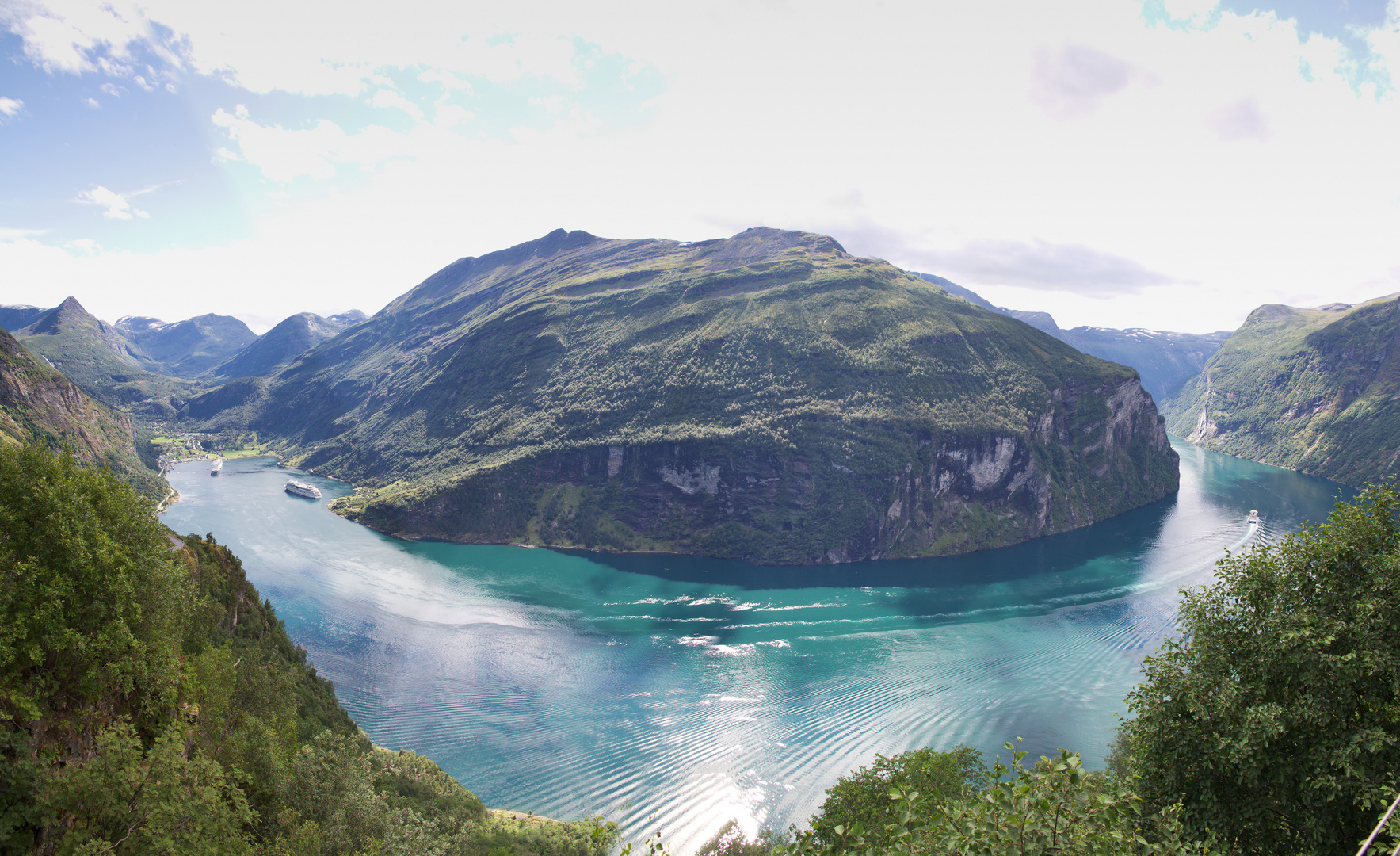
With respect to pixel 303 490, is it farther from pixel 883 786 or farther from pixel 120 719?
pixel 883 786

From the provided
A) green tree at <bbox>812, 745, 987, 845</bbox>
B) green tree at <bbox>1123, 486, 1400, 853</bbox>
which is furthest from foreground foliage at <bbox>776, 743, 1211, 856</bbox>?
green tree at <bbox>812, 745, 987, 845</bbox>

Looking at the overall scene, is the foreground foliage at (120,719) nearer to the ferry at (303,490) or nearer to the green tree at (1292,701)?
the green tree at (1292,701)

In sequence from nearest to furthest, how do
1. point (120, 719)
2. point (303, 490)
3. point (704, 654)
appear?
point (120, 719) → point (704, 654) → point (303, 490)

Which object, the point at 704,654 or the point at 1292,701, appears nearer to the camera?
the point at 1292,701

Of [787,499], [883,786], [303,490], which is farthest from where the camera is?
[303,490]

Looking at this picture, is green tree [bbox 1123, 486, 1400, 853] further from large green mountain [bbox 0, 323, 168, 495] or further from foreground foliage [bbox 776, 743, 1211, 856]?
large green mountain [bbox 0, 323, 168, 495]

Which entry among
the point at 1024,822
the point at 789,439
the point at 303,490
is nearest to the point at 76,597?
the point at 1024,822

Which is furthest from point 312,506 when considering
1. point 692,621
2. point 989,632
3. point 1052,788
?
point 1052,788
